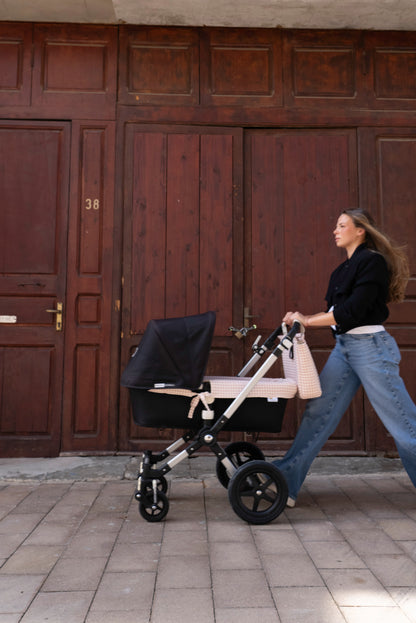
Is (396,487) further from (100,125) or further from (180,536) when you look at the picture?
(100,125)

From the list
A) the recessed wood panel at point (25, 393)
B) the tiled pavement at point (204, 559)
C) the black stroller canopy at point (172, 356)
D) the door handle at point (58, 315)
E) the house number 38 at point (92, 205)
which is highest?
the house number 38 at point (92, 205)

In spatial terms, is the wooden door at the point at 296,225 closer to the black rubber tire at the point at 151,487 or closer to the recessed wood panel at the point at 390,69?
the recessed wood panel at the point at 390,69

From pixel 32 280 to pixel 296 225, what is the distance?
242 cm

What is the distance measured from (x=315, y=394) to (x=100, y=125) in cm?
321

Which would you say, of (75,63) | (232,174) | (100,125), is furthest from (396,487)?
(75,63)

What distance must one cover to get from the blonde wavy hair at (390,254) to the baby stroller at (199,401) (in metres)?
0.69

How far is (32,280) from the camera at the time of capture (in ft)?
15.1

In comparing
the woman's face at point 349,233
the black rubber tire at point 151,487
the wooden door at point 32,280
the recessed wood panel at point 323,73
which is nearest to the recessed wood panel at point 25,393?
the wooden door at point 32,280

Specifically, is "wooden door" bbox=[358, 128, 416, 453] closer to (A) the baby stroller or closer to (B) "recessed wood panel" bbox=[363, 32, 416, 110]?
(B) "recessed wood panel" bbox=[363, 32, 416, 110]

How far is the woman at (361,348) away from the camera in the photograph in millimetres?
3008

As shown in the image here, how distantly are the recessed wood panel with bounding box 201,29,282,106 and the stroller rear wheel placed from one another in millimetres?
3395

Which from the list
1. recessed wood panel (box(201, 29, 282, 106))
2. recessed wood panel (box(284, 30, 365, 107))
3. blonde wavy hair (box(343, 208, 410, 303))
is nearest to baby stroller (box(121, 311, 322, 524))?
blonde wavy hair (box(343, 208, 410, 303))

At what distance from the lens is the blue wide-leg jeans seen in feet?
10.00

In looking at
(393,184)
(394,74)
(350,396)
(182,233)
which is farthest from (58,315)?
(394,74)
